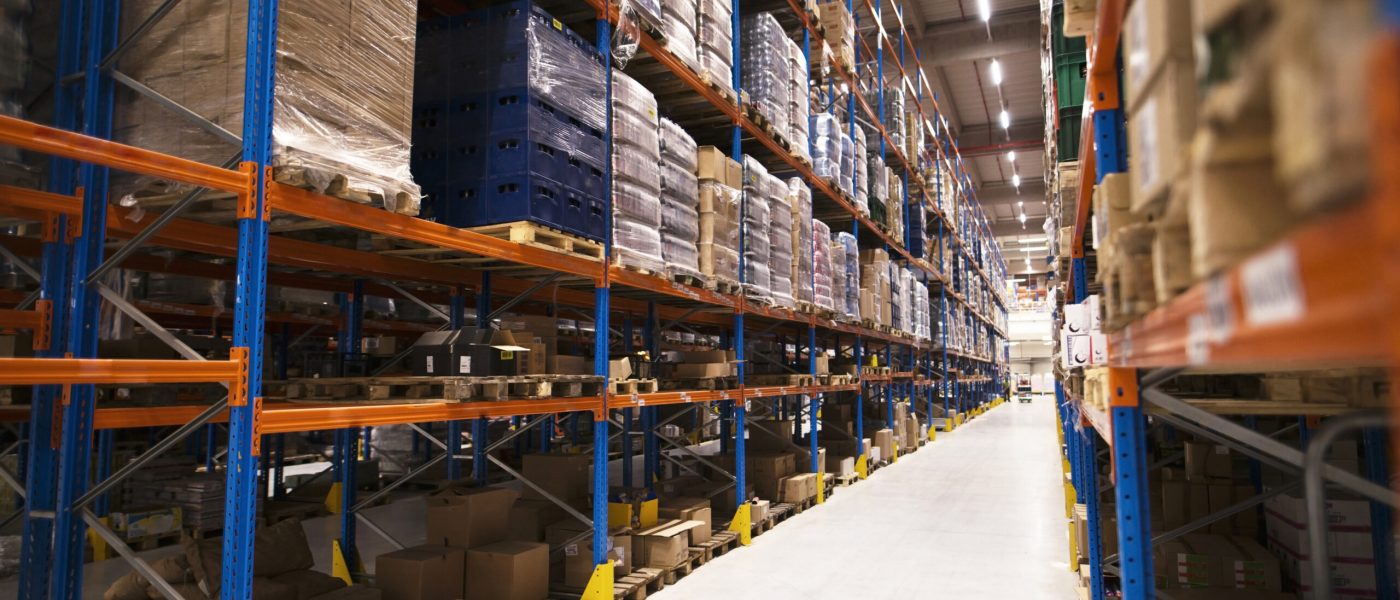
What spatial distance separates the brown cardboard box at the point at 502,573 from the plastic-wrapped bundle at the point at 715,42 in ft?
13.3

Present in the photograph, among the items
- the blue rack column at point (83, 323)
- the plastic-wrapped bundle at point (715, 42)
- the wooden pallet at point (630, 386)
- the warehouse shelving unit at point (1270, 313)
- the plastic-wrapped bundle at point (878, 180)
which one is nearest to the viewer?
the warehouse shelving unit at point (1270, 313)

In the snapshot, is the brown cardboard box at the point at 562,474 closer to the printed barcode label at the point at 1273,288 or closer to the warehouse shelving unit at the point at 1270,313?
the warehouse shelving unit at the point at 1270,313

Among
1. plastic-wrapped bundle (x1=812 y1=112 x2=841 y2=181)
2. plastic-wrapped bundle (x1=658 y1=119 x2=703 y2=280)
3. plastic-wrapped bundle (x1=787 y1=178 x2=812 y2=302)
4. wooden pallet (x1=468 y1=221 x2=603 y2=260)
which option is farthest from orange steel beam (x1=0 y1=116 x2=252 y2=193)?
plastic-wrapped bundle (x1=812 y1=112 x2=841 y2=181)

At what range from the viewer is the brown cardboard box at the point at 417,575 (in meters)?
4.57

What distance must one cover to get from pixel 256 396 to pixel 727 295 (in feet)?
15.0

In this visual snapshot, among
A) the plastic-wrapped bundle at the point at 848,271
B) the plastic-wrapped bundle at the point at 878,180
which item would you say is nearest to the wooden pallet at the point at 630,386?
the plastic-wrapped bundle at the point at 848,271

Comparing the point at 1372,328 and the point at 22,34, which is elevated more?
the point at 22,34

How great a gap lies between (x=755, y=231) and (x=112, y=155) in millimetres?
5451

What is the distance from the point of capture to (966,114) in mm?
→ 26266

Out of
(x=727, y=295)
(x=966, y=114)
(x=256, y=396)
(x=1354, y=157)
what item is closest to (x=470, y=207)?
(x=256, y=396)

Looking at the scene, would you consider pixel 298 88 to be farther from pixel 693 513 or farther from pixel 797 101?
pixel 797 101

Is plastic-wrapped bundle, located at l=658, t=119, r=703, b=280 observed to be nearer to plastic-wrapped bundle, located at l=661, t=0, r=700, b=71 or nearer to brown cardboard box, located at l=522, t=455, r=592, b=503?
plastic-wrapped bundle, located at l=661, t=0, r=700, b=71

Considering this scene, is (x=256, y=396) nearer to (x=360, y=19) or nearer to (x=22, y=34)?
(x=360, y=19)

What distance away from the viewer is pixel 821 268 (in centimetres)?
939
